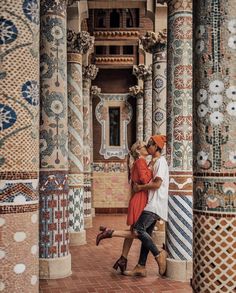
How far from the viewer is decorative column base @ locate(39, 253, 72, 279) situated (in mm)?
7109

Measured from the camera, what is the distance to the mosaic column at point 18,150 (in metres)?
3.84

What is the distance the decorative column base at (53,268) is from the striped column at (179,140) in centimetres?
170

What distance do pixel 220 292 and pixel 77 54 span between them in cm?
856

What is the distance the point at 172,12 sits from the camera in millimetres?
7645

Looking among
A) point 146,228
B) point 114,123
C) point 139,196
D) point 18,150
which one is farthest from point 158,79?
point 114,123

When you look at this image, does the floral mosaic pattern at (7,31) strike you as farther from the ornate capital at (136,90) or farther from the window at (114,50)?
the window at (114,50)

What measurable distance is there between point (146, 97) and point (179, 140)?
8.86 meters

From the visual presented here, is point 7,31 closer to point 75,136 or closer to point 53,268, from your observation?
point 53,268

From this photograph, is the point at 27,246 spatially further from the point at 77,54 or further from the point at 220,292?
the point at 77,54

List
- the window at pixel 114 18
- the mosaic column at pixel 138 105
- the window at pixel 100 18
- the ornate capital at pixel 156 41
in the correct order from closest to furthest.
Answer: the ornate capital at pixel 156 41
the mosaic column at pixel 138 105
the window at pixel 100 18
the window at pixel 114 18

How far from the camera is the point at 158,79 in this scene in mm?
10891

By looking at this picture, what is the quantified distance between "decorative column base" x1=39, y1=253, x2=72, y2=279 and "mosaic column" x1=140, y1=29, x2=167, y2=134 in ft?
14.2

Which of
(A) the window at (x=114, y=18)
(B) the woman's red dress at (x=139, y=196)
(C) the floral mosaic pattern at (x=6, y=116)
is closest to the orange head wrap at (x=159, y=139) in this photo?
(B) the woman's red dress at (x=139, y=196)

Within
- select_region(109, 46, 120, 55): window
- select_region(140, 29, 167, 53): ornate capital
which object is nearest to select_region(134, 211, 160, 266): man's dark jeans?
select_region(140, 29, 167, 53): ornate capital
